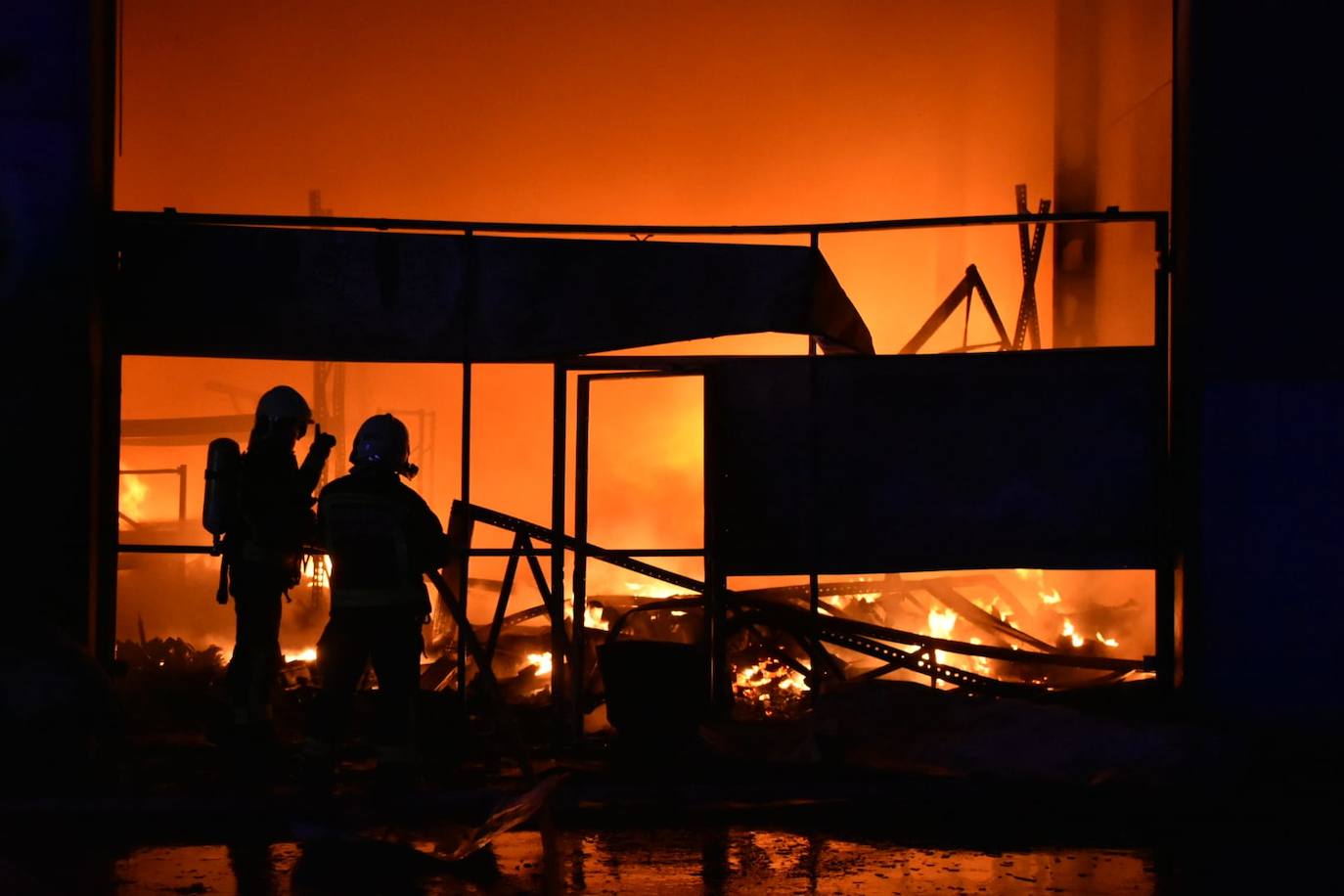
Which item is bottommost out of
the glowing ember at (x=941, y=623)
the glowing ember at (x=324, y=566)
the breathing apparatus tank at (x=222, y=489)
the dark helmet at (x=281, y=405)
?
the glowing ember at (x=941, y=623)

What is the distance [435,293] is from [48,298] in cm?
222

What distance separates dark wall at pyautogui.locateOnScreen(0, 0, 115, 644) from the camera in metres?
7.64

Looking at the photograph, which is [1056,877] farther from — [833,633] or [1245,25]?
[1245,25]

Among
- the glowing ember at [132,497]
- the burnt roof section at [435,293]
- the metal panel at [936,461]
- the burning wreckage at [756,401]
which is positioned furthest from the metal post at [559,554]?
the glowing ember at [132,497]

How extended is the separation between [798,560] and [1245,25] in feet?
14.2

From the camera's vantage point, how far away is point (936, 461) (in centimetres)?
824

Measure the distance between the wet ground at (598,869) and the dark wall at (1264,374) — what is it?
2.79 meters

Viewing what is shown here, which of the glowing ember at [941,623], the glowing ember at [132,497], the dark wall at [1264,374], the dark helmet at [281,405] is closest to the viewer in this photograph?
the dark helmet at [281,405]

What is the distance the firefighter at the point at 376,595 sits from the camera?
6590 mm

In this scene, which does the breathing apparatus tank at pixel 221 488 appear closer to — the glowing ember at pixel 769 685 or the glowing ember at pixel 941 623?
the glowing ember at pixel 769 685

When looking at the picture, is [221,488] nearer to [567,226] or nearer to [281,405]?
[281,405]

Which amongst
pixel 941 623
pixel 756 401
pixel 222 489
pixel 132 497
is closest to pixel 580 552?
pixel 756 401

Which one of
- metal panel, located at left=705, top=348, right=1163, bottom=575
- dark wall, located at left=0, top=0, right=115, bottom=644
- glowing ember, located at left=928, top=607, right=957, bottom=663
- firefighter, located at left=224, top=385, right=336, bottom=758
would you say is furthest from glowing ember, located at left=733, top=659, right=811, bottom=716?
dark wall, located at left=0, top=0, right=115, bottom=644

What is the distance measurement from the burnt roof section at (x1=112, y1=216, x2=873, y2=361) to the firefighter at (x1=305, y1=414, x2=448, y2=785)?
55.2 inches
